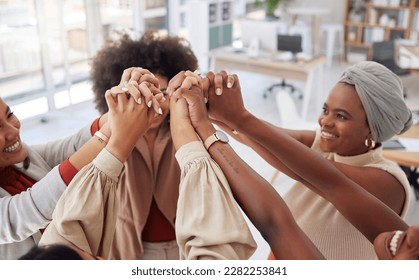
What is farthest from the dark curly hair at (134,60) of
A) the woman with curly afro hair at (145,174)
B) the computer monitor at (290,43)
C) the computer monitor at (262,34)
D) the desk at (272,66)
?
the computer monitor at (290,43)

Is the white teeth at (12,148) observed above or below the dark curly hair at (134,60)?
below

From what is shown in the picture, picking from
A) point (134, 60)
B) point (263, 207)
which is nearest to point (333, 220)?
point (263, 207)

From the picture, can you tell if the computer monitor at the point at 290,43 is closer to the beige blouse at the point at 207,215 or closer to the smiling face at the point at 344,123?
the smiling face at the point at 344,123

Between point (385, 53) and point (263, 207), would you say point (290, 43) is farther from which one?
point (263, 207)

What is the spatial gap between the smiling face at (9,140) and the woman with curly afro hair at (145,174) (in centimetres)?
27

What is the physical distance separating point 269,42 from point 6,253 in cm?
377

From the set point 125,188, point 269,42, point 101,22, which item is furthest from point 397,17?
point 125,188

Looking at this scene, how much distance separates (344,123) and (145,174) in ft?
1.66

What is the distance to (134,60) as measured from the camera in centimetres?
111

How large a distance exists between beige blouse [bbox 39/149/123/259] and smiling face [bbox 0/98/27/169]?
8.6 inches


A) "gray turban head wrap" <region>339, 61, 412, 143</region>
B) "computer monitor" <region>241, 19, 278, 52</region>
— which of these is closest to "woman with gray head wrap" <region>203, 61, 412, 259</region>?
"gray turban head wrap" <region>339, 61, 412, 143</region>

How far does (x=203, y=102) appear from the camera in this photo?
780 millimetres

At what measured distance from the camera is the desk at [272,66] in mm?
4109
